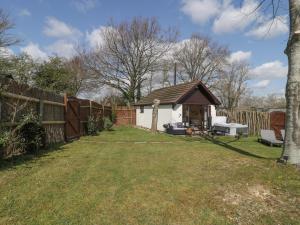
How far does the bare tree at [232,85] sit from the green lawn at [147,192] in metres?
37.0

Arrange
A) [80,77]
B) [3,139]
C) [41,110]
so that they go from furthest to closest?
[80,77] < [41,110] < [3,139]

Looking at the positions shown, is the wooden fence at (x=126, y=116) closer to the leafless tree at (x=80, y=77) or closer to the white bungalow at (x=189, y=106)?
the leafless tree at (x=80, y=77)

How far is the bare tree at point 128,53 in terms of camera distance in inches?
1231

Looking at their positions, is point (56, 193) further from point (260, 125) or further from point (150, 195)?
point (260, 125)

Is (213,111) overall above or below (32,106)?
above

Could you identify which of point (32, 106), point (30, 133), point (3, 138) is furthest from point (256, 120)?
point (3, 138)

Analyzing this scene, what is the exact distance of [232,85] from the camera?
4506cm

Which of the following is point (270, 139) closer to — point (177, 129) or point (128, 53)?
point (177, 129)

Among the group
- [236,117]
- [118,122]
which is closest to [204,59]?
[118,122]

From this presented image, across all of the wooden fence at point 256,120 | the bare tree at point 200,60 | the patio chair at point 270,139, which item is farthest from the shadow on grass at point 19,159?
the bare tree at point 200,60

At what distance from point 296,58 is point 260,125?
13.4m

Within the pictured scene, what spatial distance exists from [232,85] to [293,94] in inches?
1605

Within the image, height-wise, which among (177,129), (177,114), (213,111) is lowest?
(177,129)

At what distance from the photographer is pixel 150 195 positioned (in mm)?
4527
